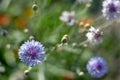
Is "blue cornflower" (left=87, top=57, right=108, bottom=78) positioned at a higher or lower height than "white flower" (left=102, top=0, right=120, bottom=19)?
lower

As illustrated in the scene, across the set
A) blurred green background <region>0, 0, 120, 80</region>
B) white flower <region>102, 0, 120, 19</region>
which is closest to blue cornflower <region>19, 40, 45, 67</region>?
blurred green background <region>0, 0, 120, 80</region>

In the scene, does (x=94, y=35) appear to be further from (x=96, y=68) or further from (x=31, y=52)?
(x=31, y=52)

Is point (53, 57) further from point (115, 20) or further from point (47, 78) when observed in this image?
point (115, 20)

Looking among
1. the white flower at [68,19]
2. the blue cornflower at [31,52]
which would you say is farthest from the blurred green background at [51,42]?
the blue cornflower at [31,52]

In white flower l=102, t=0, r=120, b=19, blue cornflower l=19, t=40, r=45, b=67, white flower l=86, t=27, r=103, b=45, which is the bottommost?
blue cornflower l=19, t=40, r=45, b=67

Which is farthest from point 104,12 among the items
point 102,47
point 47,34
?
point 102,47

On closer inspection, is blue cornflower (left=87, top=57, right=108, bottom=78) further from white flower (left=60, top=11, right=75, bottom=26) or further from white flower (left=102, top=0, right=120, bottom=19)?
white flower (left=60, top=11, right=75, bottom=26)

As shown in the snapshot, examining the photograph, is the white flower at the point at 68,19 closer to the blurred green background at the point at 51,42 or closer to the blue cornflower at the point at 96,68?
the blurred green background at the point at 51,42
